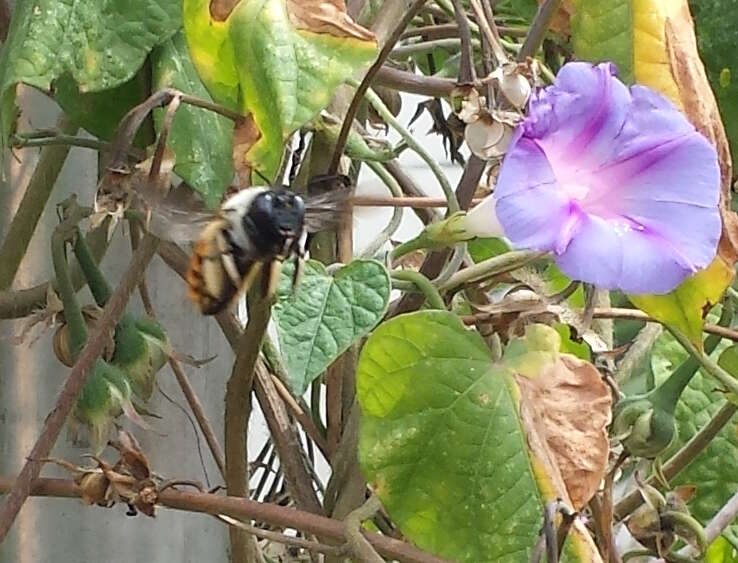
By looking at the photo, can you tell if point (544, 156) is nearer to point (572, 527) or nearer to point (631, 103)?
point (631, 103)

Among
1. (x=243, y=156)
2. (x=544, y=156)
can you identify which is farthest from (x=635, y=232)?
(x=243, y=156)

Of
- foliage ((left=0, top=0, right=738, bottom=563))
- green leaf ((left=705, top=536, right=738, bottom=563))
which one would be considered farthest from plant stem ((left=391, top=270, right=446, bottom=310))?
green leaf ((left=705, top=536, right=738, bottom=563))

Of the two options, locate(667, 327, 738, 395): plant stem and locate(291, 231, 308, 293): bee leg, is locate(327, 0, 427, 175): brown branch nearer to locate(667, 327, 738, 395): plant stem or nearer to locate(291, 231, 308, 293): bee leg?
locate(291, 231, 308, 293): bee leg

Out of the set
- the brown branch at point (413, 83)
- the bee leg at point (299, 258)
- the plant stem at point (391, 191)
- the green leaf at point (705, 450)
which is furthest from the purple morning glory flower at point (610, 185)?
the green leaf at point (705, 450)

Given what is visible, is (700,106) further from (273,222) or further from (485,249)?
(485,249)

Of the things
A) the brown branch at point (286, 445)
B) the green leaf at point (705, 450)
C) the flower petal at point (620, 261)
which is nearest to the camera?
the flower petal at point (620, 261)

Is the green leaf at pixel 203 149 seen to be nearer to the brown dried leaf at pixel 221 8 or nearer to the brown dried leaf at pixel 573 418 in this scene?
the brown dried leaf at pixel 221 8

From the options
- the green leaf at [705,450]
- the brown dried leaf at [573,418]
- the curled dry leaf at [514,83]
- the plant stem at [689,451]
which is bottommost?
the green leaf at [705,450]
